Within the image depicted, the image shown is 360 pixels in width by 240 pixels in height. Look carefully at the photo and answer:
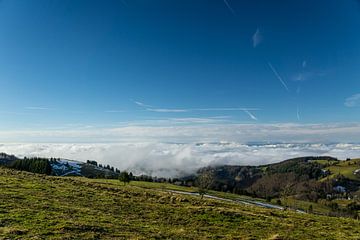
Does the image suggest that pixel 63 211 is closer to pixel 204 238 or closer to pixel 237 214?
pixel 204 238

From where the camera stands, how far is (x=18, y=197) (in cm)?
3216

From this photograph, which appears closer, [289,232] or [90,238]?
[90,238]

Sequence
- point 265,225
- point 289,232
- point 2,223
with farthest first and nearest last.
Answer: point 265,225 < point 289,232 < point 2,223

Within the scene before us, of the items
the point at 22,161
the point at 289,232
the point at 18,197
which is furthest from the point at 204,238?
the point at 22,161

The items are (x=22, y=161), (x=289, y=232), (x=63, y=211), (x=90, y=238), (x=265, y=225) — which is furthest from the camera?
(x=22, y=161)

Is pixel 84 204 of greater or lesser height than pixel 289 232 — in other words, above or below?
above

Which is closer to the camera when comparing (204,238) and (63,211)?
(204,238)

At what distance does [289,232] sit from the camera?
30.8 meters

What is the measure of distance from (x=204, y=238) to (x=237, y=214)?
52.3ft

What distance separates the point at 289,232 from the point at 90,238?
20.7 m

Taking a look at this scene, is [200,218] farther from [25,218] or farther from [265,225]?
[25,218]

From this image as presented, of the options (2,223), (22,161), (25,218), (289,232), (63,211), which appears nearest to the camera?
(2,223)

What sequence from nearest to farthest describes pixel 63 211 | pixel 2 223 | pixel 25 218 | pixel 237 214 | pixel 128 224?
pixel 2 223
pixel 25 218
pixel 128 224
pixel 63 211
pixel 237 214

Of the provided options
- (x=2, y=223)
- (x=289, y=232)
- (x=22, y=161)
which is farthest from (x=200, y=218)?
(x=22, y=161)
